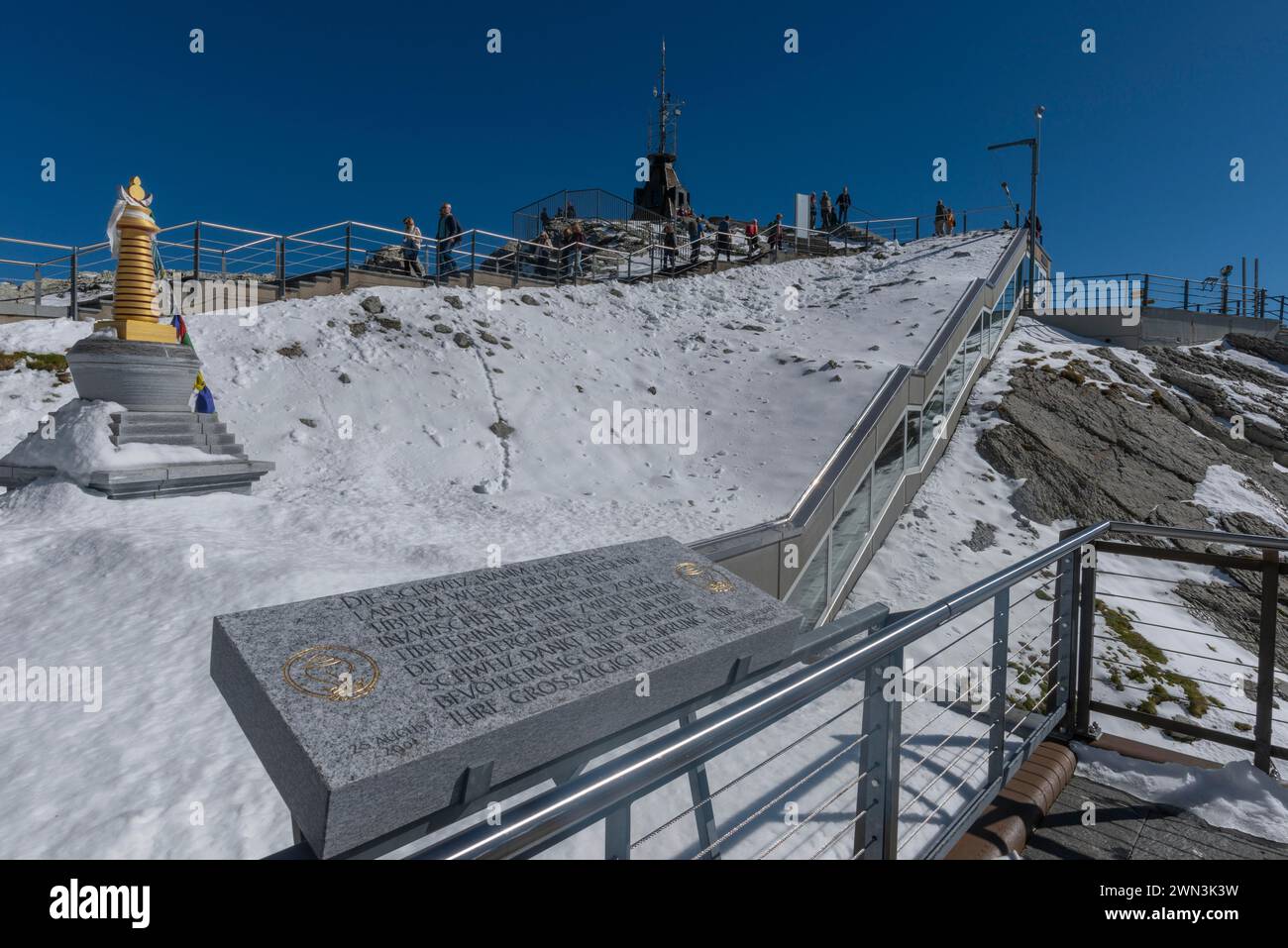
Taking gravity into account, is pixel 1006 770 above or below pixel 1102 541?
below

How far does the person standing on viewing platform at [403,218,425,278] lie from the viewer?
16.5m

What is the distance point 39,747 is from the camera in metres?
3.64

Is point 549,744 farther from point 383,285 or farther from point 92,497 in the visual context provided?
point 383,285

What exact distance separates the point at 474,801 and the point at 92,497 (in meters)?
7.22

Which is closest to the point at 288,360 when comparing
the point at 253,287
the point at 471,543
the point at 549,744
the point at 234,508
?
the point at 253,287

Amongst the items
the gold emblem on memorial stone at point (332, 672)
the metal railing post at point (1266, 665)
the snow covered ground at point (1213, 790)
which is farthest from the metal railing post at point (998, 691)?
the gold emblem on memorial stone at point (332, 672)

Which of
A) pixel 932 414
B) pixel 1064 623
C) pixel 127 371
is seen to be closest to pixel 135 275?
pixel 127 371

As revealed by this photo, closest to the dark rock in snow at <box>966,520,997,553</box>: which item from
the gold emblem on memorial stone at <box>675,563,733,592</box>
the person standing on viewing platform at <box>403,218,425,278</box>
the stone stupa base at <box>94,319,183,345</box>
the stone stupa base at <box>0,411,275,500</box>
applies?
the gold emblem on memorial stone at <box>675,563,733,592</box>

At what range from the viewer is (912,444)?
1134 cm

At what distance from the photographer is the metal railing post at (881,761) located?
7.93 ft

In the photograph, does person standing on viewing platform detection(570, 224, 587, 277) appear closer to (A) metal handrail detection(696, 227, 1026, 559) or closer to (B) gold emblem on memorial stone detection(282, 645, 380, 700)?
(A) metal handrail detection(696, 227, 1026, 559)

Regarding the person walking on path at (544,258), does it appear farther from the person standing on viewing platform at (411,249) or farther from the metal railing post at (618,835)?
the metal railing post at (618,835)

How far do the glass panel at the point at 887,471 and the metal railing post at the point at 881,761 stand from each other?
775 centimetres

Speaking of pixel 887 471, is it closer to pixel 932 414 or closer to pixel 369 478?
pixel 932 414
